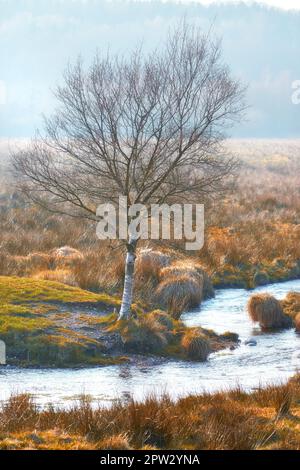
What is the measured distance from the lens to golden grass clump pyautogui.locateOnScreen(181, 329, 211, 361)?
16.2m

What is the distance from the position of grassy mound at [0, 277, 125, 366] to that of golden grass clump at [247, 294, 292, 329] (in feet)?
10.9

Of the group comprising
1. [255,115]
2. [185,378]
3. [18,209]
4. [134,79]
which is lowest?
[185,378]

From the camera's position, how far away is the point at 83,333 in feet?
54.6

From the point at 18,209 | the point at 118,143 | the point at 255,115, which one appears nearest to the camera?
the point at 118,143

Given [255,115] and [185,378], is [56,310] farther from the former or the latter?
[255,115]

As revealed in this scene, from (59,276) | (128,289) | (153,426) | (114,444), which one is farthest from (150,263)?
(114,444)

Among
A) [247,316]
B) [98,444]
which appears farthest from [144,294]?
[98,444]

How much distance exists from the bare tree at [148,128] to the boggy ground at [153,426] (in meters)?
6.37

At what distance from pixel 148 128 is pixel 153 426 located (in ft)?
27.5

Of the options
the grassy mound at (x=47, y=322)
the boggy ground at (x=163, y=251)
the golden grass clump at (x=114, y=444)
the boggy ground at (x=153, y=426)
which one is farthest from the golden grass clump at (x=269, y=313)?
the golden grass clump at (x=114, y=444)

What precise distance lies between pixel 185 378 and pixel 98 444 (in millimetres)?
5249

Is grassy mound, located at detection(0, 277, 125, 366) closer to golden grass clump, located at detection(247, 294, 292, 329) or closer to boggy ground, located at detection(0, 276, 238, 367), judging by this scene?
boggy ground, located at detection(0, 276, 238, 367)

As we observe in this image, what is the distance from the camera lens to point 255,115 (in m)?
184

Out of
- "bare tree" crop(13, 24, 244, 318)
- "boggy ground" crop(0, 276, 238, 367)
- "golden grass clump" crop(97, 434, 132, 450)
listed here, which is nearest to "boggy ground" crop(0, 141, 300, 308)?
"bare tree" crop(13, 24, 244, 318)
